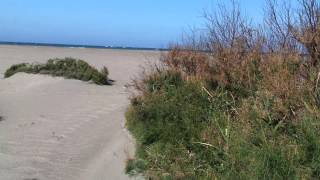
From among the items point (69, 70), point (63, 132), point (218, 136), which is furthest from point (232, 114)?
point (69, 70)

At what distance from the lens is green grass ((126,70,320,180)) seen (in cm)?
689

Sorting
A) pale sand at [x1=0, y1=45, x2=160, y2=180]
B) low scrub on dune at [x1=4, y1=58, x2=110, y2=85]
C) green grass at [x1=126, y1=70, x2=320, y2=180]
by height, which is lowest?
pale sand at [x1=0, y1=45, x2=160, y2=180]

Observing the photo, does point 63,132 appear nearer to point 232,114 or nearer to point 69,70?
point 232,114

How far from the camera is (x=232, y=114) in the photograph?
9.70 m

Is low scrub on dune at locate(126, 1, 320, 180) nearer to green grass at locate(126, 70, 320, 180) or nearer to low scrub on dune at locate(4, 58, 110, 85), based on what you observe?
green grass at locate(126, 70, 320, 180)

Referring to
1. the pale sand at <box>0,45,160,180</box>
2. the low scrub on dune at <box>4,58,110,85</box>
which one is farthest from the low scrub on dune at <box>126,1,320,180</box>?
the low scrub on dune at <box>4,58,110,85</box>

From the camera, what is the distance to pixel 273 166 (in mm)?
6840

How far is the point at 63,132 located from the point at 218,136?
5487 millimetres

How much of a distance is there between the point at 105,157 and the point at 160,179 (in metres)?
2.70

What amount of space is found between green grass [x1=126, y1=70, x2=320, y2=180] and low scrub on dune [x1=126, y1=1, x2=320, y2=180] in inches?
0.5

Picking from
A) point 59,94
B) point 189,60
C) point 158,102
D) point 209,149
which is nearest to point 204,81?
point 158,102

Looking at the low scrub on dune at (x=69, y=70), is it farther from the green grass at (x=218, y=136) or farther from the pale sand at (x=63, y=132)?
the green grass at (x=218, y=136)

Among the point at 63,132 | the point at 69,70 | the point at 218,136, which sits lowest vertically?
the point at 63,132

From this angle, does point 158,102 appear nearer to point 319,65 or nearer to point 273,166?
point 319,65
